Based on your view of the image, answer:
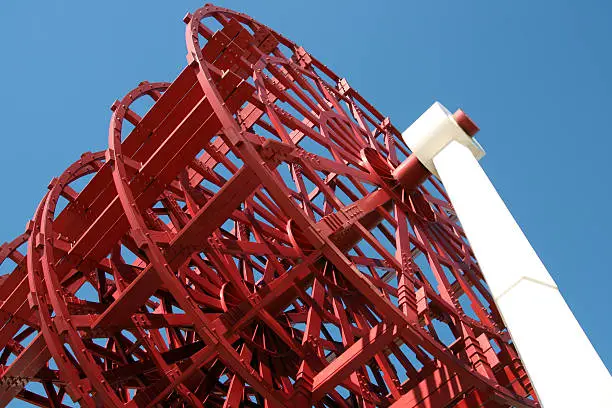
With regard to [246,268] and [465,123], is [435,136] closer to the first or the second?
[465,123]

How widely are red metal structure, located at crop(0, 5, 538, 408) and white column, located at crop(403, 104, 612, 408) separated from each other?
54.5 inches

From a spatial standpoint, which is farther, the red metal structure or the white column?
the red metal structure

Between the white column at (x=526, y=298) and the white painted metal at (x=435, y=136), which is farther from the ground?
the white painted metal at (x=435, y=136)

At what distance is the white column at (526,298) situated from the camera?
19.0 feet

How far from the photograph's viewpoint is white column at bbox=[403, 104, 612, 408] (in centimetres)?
580

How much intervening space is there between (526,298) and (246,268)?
982cm

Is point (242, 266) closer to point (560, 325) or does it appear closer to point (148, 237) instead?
point (148, 237)

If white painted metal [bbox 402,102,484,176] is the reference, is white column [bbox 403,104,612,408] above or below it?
below

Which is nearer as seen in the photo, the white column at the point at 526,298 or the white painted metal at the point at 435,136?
the white column at the point at 526,298

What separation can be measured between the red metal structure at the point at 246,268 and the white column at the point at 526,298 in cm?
138

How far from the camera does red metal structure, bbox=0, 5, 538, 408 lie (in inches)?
442

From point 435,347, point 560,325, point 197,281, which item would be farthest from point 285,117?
point 560,325

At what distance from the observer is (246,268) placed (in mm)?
16109

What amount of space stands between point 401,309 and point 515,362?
247 cm
